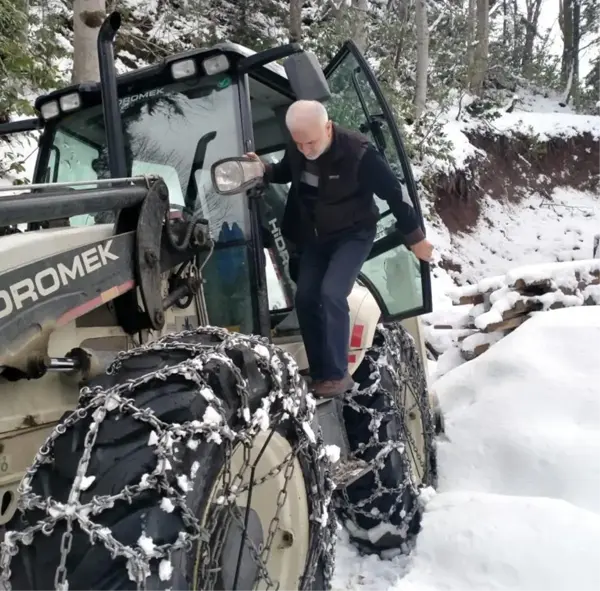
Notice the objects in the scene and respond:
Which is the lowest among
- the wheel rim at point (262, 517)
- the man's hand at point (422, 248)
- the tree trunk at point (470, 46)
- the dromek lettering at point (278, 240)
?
the wheel rim at point (262, 517)

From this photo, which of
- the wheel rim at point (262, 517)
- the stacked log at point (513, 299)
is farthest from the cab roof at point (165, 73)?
the stacked log at point (513, 299)

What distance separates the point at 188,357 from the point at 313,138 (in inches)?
52.2

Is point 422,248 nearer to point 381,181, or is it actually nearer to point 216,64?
point 381,181

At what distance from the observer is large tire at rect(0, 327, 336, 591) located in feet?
4.97

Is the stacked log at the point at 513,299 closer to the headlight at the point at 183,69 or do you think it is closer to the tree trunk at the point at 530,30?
the headlight at the point at 183,69

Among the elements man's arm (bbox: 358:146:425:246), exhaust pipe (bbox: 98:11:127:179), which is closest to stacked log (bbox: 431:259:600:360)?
man's arm (bbox: 358:146:425:246)

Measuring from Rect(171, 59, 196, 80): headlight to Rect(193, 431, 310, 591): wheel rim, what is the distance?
162cm

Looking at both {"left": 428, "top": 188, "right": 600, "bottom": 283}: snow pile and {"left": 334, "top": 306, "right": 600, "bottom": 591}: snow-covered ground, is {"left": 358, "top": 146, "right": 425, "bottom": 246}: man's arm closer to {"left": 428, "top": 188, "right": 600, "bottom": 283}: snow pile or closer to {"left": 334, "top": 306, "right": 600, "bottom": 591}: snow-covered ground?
{"left": 334, "top": 306, "right": 600, "bottom": 591}: snow-covered ground

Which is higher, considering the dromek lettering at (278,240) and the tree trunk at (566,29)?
the tree trunk at (566,29)

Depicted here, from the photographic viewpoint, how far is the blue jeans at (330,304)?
114 inches

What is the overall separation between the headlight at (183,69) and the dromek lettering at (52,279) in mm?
1106

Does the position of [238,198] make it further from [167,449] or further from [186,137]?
[167,449]

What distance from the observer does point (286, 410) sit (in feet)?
7.04

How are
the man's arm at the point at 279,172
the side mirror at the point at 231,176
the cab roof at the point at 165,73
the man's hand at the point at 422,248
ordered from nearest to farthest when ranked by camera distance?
the side mirror at the point at 231,176, the cab roof at the point at 165,73, the man's arm at the point at 279,172, the man's hand at the point at 422,248
